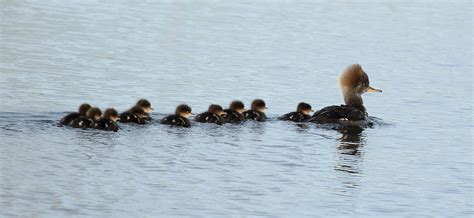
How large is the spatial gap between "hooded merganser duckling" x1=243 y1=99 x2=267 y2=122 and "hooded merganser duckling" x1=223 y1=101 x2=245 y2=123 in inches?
2.3

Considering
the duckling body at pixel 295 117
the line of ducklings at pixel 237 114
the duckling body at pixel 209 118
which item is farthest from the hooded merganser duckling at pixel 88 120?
the duckling body at pixel 295 117

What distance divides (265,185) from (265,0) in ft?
49.7

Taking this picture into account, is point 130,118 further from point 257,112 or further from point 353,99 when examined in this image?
point 353,99

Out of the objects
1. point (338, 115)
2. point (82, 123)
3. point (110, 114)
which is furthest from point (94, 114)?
point (338, 115)

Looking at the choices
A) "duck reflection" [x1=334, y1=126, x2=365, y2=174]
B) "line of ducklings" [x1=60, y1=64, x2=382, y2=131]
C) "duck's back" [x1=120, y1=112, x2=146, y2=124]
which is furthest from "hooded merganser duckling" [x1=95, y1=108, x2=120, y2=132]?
"duck reflection" [x1=334, y1=126, x2=365, y2=174]

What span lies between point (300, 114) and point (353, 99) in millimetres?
1268

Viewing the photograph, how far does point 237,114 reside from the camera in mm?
12031

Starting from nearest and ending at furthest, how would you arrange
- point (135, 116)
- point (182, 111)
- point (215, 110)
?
point (135, 116), point (182, 111), point (215, 110)

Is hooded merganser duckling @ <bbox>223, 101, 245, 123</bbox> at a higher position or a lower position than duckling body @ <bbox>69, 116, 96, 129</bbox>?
higher

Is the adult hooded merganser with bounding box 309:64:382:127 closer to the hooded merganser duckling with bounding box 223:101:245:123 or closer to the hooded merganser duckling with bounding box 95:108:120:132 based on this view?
the hooded merganser duckling with bounding box 223:101:245:123

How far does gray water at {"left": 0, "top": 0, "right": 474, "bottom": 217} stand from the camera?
880 cm

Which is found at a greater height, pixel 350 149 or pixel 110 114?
pixel 110 114

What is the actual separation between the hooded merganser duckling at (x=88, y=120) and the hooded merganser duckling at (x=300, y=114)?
2.11 m

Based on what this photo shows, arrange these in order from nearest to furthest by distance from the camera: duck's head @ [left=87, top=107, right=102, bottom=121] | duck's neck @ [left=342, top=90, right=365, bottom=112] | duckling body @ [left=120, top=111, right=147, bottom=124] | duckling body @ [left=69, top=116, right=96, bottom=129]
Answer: duckling body @ [left=69, top=116, right=96, bottom=129]
duck's head @ [left=87, top=107, right=102, bottom=121]
duckling body @ [left=120, top=111, right=147, bottom=124]
duck's neck @ [left=342, top=90, right=365, bottom=112]
